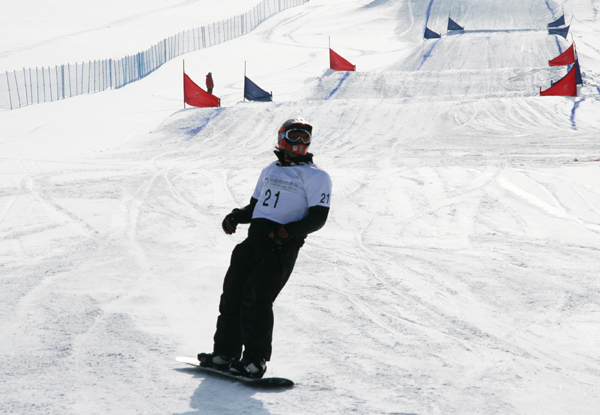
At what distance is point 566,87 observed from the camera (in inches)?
718

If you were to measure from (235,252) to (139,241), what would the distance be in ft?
11.4

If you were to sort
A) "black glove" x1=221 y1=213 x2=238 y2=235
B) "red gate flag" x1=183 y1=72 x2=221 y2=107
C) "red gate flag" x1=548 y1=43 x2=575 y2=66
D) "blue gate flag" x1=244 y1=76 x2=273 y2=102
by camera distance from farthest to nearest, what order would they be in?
"red gate flag" x1=548 y1=43 x2=575 y2=66 → "blue gate flag" x1=244 y1=76 x2=273 y2=102 → "red gate flag" x1=183 y1=72 x2=221 y2=107 → "black glove" x1=221 y1=213 x2=238 y2=235

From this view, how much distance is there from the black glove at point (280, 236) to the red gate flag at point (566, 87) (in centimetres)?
1776

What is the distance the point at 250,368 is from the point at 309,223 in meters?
0.97

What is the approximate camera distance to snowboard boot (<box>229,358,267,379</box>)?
3.29 meters

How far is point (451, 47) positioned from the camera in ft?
96.9

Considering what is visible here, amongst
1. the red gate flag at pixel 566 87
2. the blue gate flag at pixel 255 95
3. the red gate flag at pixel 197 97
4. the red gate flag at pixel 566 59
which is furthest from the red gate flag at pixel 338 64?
the red gate flag at pixel 566 87

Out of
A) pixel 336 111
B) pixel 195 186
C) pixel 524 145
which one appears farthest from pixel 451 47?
pixel 195 186

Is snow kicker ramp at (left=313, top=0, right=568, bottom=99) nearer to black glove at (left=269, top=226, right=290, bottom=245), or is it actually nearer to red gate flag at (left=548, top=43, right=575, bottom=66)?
red gate flag at (left=548, top=43, right=575, bottom=66)

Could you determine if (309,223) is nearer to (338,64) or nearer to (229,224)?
(229,224)

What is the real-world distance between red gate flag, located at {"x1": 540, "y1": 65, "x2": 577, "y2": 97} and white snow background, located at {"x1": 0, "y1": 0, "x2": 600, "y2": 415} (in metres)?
1.11

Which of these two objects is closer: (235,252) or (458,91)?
(235,252)

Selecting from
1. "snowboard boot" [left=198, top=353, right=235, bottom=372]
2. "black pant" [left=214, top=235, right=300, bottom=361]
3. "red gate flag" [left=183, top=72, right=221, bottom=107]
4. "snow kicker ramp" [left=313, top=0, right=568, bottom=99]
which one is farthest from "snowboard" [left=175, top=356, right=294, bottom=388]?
"snow kicker ramp" [left=313, top=0, right=568, bottom=99]

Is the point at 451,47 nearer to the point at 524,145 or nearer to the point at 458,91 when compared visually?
the point at 458,91
